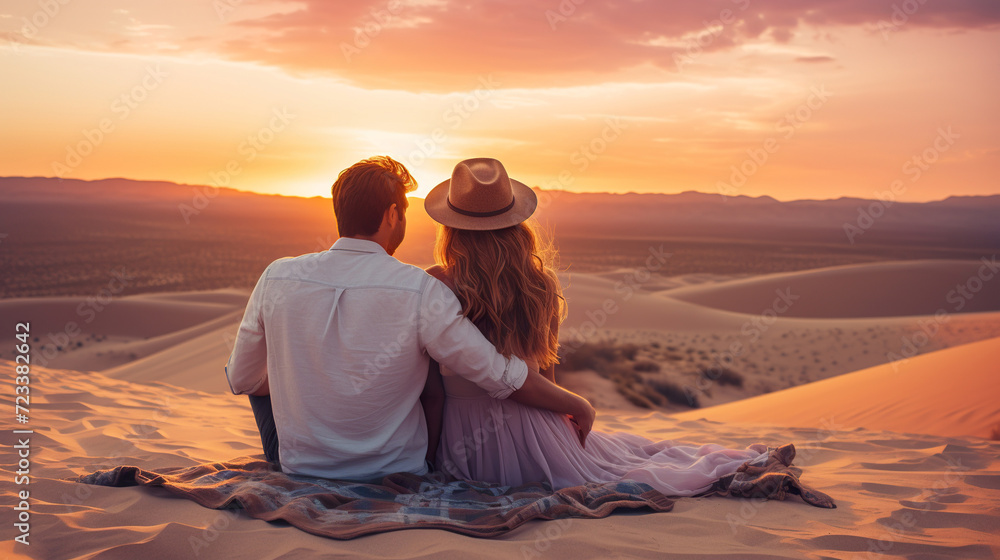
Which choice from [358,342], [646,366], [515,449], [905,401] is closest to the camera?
[358,342]

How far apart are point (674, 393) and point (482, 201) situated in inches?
350

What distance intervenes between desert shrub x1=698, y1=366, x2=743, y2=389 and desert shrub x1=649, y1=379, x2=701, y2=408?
1.31m

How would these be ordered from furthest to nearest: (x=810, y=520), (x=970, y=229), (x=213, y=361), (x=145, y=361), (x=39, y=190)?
(x=39, y=190)
(x=970, y=229)
(x=145, y=361)
(x=213, y=361)
(x=810, y=520)

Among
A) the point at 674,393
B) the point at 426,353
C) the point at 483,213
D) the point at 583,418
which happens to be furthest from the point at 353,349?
the point at 674,393

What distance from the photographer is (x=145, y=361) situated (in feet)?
45.5

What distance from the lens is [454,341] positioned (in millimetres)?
2873

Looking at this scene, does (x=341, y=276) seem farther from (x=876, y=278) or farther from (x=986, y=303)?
(x=986, y=303)

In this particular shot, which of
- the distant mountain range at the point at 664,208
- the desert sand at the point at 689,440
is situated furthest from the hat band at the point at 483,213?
the distant mountain range at the point at 664,208

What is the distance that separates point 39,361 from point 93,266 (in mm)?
29900

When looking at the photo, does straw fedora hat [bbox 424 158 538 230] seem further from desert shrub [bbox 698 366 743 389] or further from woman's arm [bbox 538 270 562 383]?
desert shrub [bbox 698 366 743 389]

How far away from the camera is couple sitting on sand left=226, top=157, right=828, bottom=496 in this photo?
2.88 m

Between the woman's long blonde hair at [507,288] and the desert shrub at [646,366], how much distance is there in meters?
9.77

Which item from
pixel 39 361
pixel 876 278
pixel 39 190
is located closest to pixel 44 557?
pixel 39 361

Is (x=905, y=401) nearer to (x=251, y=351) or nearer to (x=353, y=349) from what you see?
(x=353, y=349)
